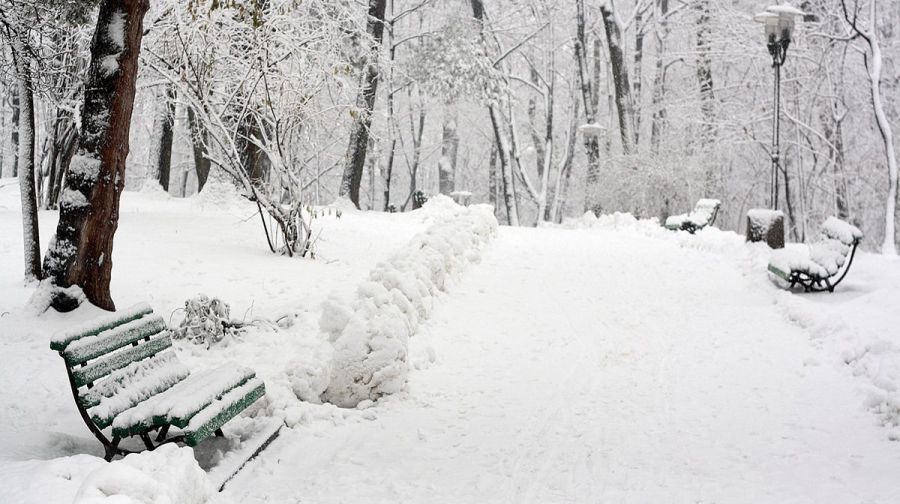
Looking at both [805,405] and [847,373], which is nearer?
[805,405]

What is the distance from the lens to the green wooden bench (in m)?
4.23

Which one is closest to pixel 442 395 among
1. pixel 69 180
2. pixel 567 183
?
pixel 69 180

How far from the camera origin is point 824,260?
32.8 ft

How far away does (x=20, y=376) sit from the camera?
5922mm

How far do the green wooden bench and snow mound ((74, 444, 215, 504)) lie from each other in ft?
1.42

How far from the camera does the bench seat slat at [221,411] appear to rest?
4.15 m

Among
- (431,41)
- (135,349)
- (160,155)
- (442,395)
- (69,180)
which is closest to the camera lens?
(135,349)

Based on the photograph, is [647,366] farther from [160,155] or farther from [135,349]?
[160,155]

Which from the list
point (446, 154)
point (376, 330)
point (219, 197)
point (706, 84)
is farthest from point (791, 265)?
point (446, 154)

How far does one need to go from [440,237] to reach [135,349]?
20.7 feet

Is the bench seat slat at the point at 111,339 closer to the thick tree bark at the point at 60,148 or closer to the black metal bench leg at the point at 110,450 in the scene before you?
the black metal bench leg at the point at 110,450

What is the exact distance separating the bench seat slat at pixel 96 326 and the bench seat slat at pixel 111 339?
0.03m

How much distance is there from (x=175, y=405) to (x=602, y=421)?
3.20 metres

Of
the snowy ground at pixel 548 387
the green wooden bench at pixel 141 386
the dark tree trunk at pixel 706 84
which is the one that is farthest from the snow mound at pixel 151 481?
the dark tree trunk at pixel 706 84
